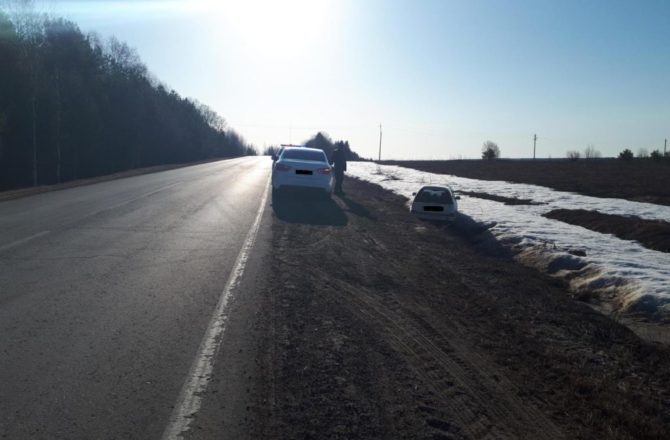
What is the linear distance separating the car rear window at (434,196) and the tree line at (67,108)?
1112 inches

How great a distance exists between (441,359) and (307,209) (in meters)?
13.7

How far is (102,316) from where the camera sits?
6.86m

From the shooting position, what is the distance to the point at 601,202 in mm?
28625

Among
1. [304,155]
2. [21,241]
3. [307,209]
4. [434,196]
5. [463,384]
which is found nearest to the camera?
[463,384]

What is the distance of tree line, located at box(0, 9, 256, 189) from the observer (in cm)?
4269

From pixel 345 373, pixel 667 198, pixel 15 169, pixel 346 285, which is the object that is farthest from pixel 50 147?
pixel 345 373

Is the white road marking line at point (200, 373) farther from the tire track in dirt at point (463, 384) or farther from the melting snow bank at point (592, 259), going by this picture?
the melting snow bank at point (592, 259)

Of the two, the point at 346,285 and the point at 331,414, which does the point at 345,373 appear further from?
the point at 346,285

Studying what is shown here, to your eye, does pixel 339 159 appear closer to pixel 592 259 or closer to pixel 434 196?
pixel 434 196

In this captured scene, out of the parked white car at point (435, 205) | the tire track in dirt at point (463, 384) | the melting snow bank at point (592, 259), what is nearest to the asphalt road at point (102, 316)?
the tire track in dirt at point (463, 384)

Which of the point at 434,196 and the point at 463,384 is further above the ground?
the point at 434,196

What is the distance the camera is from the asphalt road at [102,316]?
4480 millimetres

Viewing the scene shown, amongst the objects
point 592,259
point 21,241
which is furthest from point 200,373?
point 592,259

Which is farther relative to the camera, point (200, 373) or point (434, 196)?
point (434, 196)
